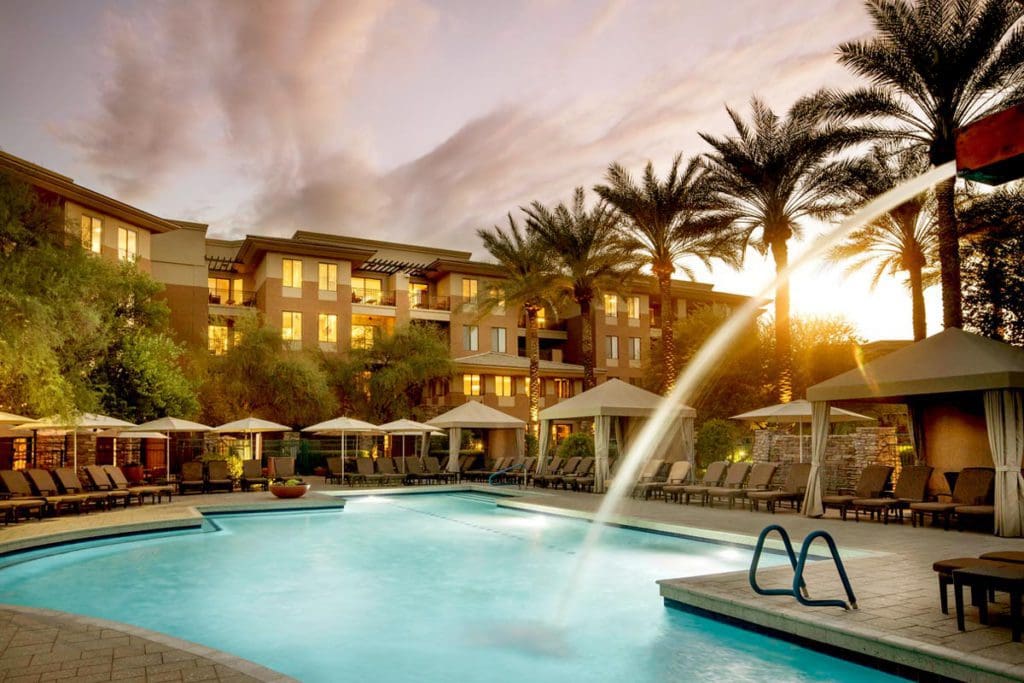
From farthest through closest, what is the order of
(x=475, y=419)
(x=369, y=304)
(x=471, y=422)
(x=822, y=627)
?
(x=369, y=304)
(x=475, y=419)
(x=471, y=422)
(x=822, y=627)

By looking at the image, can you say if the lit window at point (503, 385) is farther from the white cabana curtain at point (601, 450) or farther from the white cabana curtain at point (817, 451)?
the white cabana curtain at point (817, 451)

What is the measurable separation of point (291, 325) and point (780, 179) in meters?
28.3

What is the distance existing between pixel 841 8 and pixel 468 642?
17.3 metres

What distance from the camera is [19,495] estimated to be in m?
17.1

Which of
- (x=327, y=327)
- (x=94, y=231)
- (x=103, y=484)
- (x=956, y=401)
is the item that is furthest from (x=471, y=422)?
(x=94, y=231)

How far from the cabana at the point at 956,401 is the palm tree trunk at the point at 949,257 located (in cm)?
365

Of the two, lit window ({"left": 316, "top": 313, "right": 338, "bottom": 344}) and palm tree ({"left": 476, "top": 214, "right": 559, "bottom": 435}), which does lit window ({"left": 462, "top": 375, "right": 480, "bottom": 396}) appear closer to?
lit window ({"left": 316, "top": 313, "right": 338, "bottom": 344})

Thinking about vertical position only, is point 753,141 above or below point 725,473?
above

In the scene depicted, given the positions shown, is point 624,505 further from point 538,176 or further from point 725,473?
point 538,176

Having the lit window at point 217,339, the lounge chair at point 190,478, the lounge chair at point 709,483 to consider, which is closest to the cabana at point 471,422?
the lounge chair at point 190,478

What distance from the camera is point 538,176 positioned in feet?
114

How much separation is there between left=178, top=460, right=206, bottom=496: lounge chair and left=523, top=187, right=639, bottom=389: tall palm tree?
1461 cm

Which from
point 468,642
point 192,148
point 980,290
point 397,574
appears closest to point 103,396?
point 192,148

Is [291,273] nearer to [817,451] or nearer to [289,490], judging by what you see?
[289,490]
